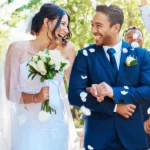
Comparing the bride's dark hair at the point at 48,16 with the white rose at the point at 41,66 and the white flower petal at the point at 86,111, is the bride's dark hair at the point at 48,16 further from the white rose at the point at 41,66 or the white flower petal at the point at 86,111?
the white flower petal at the point at 86,111

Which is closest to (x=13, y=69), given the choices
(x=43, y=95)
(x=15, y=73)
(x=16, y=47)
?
(x=15, y=73)

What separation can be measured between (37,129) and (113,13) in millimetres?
811

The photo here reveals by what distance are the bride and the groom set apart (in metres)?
0.16

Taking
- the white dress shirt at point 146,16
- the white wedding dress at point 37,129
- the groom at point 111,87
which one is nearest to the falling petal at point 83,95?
the groom at point 111,87

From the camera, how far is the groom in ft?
5.99

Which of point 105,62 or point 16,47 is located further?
point 16,47

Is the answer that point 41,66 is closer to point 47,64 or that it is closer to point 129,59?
point 47,64

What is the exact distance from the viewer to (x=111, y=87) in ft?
6.02

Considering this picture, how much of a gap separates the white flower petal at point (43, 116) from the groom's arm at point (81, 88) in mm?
234

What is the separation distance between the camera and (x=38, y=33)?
2.05 metres

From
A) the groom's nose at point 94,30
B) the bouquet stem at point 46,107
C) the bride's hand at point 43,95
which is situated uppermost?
the groom's nose at point 94,30

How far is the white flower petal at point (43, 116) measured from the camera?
2055mm

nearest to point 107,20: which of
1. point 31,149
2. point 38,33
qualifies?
point 38,33

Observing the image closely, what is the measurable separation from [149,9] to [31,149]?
1.08m
